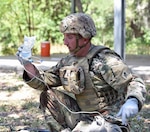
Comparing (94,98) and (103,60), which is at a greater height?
(103,60)

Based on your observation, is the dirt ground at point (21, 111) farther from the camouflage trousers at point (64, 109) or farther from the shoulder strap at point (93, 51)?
the shoulder strap at point (93, 51)

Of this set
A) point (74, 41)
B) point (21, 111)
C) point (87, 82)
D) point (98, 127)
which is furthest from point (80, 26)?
point (21, 111)

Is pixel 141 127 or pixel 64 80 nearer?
pixel 64 80

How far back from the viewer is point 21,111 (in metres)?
5.23

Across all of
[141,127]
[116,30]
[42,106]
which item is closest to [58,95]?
[42,106]

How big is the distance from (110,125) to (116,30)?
4.84 meters

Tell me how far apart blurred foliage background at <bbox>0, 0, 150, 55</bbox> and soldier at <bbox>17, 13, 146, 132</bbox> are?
1005 centimetres

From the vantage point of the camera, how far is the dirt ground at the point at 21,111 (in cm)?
449

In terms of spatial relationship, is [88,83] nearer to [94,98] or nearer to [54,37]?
[94,98]

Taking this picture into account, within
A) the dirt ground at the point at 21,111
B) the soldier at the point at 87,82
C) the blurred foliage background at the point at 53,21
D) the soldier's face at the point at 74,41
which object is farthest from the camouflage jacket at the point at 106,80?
the blurred foliage background at the point at 53,21

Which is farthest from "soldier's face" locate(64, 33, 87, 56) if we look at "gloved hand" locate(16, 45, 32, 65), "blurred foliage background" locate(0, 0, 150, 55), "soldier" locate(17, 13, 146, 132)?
"blurred foliage background" locate(0, 0, 150, 55)

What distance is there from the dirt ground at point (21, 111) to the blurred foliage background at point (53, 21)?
674 centimetres

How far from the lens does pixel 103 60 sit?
9.41 ft

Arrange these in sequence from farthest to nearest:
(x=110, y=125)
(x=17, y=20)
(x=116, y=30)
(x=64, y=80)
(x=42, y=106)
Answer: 1. (x=17, y=20)
2. (x=116, y=30)
3. (x=42, y=106)
4. (x=64, y=80)
5. (x=110, y=125)
